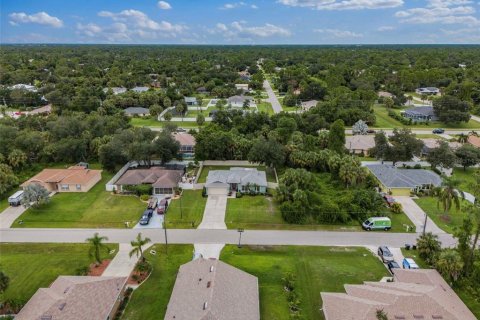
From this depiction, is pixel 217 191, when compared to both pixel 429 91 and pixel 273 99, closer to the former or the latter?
pixel 273 99

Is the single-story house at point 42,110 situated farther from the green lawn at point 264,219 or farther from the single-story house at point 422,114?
the single-story house at point 422,114

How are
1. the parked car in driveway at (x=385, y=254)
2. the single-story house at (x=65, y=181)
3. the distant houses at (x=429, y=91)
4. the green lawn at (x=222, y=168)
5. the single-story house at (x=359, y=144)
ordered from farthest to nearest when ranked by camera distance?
the distant houses at (x=429, y=91) → the single-story house at (x=359, y=144) → the green lawn at (x=222, y=168) → the single-story house at (x=65, y=181) → the parked car in driveway at (x=385, y=254)

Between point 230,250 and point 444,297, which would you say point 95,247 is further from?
point 444,297

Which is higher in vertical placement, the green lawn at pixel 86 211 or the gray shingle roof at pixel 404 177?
the gray shingle roof at pixel 404 177

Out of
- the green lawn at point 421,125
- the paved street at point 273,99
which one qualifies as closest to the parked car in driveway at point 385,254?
the green lawn at point 421,125

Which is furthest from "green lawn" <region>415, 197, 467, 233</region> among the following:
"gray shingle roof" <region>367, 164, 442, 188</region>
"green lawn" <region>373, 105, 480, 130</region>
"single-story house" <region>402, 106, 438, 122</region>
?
"single-story house" <region>402, 106, 438, 122</region>

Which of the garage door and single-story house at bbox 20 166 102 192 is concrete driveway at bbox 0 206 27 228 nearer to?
single-story house at bbox 20 166 102 192

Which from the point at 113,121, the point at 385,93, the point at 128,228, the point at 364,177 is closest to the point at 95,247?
the point at 128,228
